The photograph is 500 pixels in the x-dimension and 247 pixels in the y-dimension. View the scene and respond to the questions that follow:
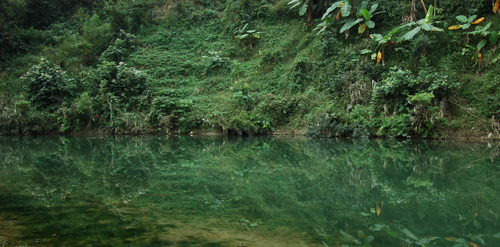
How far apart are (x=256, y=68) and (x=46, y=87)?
498 inches

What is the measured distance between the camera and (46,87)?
1806 centimetres

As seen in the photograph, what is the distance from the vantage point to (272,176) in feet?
18.6

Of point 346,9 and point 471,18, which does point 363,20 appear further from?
point 471,18

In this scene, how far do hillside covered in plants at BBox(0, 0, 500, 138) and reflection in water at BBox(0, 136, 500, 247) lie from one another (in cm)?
598

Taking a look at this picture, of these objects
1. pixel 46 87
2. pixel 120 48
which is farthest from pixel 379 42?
pixel 46 87

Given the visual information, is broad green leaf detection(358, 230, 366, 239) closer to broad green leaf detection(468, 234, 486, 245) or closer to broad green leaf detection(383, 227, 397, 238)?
broad green leaf detection(383, 227, 397, 238)

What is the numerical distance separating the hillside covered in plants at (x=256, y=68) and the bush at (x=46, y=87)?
72 millimetres

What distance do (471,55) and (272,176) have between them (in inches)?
465

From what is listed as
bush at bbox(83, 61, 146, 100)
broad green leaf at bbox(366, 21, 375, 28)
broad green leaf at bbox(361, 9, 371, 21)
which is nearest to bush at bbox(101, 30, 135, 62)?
bush at bbox(83, 61, 146, 100)

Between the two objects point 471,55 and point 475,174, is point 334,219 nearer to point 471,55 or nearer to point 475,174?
point 475,174

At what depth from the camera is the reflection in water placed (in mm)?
2842

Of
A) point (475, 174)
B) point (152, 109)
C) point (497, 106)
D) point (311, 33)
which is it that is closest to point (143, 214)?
point (475, 174)

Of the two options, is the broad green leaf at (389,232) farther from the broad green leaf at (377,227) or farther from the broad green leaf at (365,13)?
the broad green leaf at (365,13)

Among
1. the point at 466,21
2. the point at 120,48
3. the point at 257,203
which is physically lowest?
the point at 257,203
